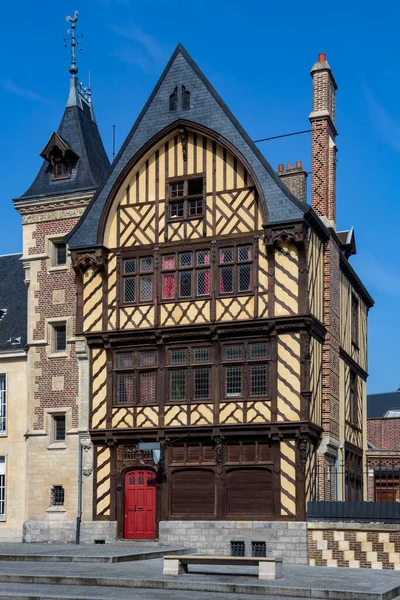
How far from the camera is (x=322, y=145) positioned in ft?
101

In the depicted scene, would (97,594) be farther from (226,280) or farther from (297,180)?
(297,180)

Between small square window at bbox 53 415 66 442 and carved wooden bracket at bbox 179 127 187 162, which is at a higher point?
carved wooden bracket at bbox 179 127 187 162

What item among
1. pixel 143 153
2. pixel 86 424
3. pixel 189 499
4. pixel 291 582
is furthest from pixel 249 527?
pixel 143 153

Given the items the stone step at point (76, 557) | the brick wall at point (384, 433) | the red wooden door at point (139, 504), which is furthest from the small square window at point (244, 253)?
the brick wall at point (384, 433)

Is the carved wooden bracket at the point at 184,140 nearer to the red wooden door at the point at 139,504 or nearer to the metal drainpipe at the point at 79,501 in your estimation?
the metal drainpipe at the point at 79,501

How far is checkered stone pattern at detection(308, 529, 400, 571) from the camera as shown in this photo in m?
24.0

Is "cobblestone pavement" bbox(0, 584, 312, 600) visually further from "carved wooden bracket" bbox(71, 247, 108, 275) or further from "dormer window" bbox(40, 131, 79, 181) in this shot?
"dormer window" bbox(40, 131, 79, 181)

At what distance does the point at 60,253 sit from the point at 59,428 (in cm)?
530

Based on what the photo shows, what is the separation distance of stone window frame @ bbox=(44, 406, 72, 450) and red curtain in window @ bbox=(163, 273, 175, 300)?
441cm

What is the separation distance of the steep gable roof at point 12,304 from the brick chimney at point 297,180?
9241 mm

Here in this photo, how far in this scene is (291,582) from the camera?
18.5m

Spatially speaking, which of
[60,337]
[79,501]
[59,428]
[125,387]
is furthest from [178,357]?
[79,501]

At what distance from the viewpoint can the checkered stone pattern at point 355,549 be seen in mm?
24000

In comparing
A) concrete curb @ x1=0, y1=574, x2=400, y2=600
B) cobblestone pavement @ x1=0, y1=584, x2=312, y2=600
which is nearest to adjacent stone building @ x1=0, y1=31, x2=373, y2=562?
concrete curb @ x1=0, y1=574, x2=400, y2=600
